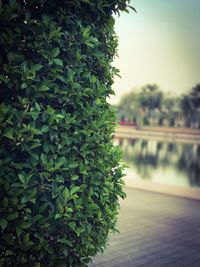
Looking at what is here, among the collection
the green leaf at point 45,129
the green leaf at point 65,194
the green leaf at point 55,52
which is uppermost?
the green leaf at point 55,52

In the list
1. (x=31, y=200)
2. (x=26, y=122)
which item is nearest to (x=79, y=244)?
(x=31, y=200)

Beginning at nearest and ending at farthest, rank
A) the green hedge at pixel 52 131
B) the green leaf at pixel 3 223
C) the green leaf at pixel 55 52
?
1. the green leaf at pixel 3 223
2. the green hedge at pixel 52 131
3. the green leaf at pixel 55 52

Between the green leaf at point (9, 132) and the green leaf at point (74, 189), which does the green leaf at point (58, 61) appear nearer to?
the green leaf at point (9, 132)

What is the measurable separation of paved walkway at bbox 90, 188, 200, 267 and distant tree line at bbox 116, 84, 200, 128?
203 feet

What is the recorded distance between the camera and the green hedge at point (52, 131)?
129 inches

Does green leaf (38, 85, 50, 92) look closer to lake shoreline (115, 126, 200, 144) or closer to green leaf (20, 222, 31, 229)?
green leaf (20, 222, 31, 229)

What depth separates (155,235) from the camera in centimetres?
685

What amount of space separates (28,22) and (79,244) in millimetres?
2162

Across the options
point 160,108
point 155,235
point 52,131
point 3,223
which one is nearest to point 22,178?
point 3,223

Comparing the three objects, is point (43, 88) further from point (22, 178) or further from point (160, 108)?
point (160, 108)

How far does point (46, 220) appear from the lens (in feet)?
11.2

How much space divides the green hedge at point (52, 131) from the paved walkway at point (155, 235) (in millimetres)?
1831

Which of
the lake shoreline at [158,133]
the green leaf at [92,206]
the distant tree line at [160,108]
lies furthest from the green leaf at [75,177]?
the distant tree line at [160,108]

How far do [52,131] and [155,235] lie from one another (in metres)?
4.12
